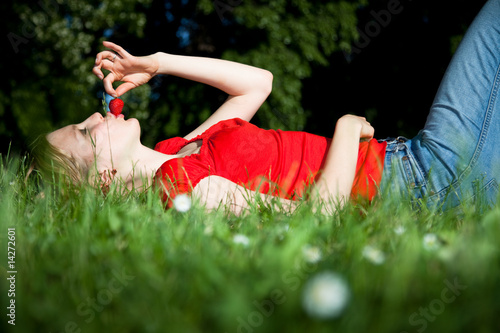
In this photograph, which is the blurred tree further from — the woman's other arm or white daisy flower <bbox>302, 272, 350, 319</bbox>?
white daisy flower <bbox>302, 272, 350, 319</bbox>

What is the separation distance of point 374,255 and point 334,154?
0.88m

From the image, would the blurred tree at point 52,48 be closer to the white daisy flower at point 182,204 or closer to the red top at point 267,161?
the red top at point 267,161

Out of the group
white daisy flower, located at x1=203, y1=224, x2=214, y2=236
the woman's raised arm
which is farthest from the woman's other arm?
the woman's raised arm

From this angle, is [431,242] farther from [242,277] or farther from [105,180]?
[105,180]

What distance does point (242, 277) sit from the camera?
2.82 ft

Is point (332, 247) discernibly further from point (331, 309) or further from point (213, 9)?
point (213, 9)

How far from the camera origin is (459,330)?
71 centimetres

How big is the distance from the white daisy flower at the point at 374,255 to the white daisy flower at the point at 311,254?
11 centimetres

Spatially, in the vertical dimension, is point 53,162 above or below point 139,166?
above

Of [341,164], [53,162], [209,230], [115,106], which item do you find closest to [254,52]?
[115,106]

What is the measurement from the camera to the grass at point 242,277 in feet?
2.36

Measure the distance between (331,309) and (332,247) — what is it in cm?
40

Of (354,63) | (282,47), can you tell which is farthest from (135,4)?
→ (354,63)

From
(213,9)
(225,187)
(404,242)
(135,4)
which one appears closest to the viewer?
(404,242)
